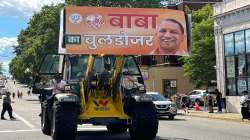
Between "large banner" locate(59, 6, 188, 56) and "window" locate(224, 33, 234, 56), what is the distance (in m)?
21.3

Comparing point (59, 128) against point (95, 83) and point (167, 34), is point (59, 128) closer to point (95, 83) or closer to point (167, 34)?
point (95, 83)

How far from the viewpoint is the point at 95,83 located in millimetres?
16719

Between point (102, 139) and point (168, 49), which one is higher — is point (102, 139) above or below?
Result: below

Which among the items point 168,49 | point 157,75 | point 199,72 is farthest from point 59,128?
point 157,75

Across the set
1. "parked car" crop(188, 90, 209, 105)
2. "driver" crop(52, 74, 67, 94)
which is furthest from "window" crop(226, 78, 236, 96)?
"driver" crop(52, 74, 67, 94)

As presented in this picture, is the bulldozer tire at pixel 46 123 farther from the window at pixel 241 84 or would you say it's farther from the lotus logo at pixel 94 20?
the window at pixel 241 84

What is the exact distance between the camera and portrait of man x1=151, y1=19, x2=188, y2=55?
16.3 metres

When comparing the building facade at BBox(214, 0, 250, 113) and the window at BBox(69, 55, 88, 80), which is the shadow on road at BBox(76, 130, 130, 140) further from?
the building facade at BBox(214, 0, 250, 113)

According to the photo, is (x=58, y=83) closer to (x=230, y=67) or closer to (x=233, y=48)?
(x=233, y=48)

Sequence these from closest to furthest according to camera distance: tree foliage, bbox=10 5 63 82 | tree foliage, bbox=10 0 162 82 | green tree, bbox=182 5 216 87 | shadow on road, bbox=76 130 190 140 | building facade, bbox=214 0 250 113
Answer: shadow on road, bbox=76 130 190 140 < building facade, bbox=214 0 250 113 < green tree, bbox=182 5 216 87 < tree foliage, bbox=10 0 162 82 < tree foliage, bbox=10 5 63 82

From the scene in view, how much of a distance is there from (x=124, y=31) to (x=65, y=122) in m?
3.05

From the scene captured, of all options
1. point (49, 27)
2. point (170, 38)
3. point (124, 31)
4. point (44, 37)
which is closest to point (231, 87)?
point (170, 38)

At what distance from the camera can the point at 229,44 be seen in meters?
37.8

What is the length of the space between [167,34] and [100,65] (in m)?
2.23
